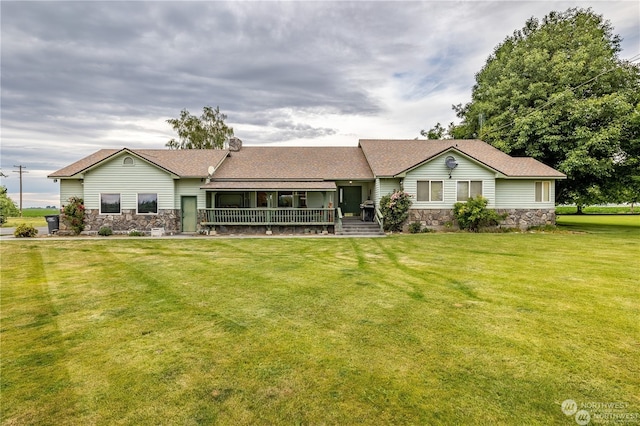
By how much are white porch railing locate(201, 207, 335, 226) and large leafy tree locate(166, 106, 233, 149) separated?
21917 mm

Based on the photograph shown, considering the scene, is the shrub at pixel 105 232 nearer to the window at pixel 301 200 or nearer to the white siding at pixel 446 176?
the window at pixel 301 200

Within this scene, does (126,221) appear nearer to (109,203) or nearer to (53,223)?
(109,203)

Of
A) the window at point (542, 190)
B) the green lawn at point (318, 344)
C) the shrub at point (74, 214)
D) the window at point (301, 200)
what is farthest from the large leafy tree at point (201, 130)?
the window at point (542, 190)

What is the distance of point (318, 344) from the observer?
409cm

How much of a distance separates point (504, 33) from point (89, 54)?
33.3m

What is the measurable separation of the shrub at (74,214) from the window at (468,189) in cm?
2145

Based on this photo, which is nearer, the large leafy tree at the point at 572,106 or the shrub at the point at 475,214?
the shrub at the point at 475,214

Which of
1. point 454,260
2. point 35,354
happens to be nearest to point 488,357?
point 35,354

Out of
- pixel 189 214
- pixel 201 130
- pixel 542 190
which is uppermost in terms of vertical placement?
pixel 201 130

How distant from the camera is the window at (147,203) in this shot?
1775cm

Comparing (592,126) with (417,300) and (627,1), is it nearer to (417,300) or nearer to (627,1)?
(627,1)

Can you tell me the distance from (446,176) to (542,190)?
6.01 meters

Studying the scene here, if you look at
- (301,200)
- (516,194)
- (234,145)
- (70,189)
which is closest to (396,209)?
(301,200)

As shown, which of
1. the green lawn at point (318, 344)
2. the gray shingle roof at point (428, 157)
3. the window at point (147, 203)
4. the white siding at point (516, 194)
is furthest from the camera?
the white siding at point (516, 194)
